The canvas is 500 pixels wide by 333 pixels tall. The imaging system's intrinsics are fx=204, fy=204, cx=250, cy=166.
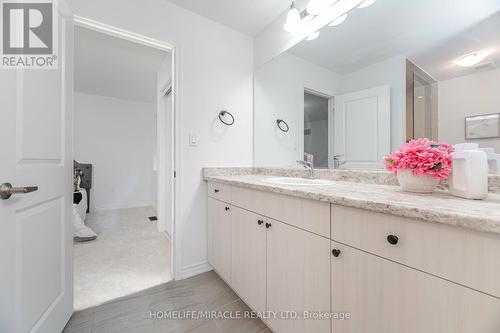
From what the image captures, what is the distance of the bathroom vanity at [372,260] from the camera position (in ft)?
1.67

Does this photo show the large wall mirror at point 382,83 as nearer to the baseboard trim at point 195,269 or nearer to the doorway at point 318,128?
the doorway at point 318,128

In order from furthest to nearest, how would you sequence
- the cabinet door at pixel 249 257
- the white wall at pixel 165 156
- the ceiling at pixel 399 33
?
the white wall at pixel 165 156 → the cabinet door at pixel 249 257 → the ceiling at pixel 399 33

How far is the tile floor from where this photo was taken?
1.23 metres

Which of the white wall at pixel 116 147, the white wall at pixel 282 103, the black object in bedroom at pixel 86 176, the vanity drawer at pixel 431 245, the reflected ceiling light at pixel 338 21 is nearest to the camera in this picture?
the vanity drawer at pixel 431 245

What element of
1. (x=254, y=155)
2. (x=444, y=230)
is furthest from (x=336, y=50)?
(x=444, y=230)

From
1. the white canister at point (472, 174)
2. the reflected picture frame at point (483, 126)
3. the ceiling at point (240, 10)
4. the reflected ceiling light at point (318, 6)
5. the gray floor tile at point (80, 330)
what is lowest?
the gray floor tile at point (80, 330)

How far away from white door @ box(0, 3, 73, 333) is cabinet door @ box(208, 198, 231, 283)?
0.94m

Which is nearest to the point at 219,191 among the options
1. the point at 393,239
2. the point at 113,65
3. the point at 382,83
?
Answer: the point at 393,239

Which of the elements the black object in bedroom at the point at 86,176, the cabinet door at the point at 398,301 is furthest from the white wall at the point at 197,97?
the black object in bedroom at the point at 86,176

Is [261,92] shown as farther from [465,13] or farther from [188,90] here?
[465,13]

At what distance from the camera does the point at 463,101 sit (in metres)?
0.96

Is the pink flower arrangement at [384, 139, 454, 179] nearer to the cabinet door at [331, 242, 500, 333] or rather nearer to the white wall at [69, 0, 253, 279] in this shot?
the cabinet door at [331, 242, 500, 333]

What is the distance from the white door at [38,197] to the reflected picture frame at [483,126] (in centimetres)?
199

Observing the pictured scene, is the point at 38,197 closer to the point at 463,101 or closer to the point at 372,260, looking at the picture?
the point at 372,260
